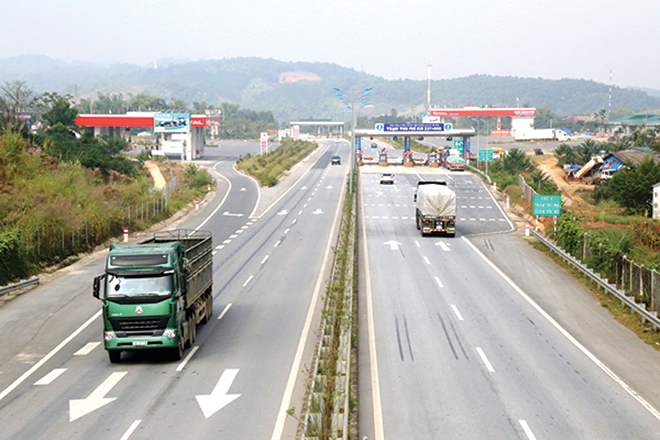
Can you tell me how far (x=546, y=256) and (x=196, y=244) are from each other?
23.3 m

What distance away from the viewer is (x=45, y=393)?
16953 mm

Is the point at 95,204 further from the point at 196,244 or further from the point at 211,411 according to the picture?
the point at 211,411

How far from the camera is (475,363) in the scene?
1973 cm

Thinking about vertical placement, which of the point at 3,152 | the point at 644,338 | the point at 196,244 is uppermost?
the point at 3,152

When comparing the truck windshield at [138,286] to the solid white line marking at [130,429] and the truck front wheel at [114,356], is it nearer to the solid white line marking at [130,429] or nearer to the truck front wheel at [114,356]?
the truck front wheel at [114,356]

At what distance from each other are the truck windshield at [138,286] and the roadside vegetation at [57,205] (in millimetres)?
13708

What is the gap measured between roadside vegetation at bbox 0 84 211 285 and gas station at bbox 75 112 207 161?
138ft

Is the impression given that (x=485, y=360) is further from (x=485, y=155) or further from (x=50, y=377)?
(x=485, y=155)

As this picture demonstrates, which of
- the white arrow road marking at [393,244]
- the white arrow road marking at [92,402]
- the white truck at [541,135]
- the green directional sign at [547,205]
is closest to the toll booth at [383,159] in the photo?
the white arrow road marking at [393,244]

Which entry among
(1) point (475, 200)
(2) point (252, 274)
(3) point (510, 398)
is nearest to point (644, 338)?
(3) point (510, 398)

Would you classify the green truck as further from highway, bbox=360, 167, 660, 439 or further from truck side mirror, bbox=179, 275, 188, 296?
highway, bbox=360, 167, 660, 439

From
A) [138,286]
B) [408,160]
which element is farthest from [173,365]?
[408,160]

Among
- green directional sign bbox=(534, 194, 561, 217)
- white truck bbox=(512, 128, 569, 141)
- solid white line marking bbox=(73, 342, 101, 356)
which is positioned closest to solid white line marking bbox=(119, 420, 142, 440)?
solid white line marking bbox=(73, 342, 101, 356)

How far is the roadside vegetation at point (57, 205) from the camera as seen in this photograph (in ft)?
111
